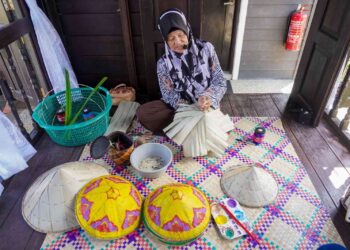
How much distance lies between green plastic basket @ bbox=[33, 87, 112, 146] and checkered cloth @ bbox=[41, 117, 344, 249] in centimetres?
14

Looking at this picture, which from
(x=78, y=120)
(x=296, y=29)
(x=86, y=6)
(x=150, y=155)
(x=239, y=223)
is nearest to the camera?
(x=239, y=223)

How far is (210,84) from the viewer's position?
1.84 metres

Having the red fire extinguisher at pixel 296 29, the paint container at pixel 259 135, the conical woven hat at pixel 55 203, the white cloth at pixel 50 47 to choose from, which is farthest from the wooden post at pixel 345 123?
the white cloth at pixel 50 47

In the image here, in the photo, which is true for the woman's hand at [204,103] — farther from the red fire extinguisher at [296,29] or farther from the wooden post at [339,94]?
the red fire extinguisher at [296,29]

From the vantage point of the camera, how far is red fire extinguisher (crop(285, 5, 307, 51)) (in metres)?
2.39

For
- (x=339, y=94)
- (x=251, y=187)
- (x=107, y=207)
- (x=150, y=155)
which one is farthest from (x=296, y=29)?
(x=107, y=207)

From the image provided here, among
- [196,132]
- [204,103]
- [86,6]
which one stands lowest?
[196,132]

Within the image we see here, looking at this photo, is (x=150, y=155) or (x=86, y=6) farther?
(x=86, y=6)

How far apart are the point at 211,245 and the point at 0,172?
1.26m

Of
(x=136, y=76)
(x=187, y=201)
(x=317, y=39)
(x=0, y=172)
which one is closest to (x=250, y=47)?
(x=317, y=39)

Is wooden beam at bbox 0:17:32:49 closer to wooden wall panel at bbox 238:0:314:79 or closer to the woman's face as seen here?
the woman's face

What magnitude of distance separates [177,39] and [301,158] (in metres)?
1.16

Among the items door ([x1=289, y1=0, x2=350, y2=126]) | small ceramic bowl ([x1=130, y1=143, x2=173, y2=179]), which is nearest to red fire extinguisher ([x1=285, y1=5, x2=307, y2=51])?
door ([x1=289, y1=0, x2=350, y2=126])

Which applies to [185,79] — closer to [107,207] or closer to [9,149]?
[107,207]
